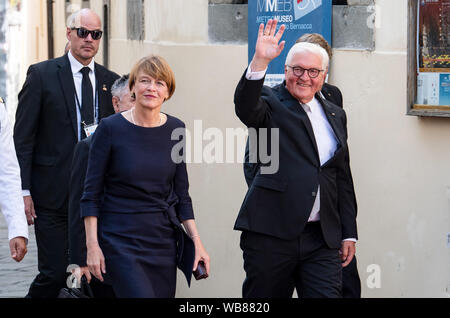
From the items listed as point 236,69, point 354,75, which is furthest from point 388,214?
point 236,69

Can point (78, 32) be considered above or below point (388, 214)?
above

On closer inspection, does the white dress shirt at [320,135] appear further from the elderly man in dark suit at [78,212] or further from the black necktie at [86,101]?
the black necktie at [86,101]

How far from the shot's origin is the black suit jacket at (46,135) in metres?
7.10

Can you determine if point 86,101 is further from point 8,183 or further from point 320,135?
point 320,135

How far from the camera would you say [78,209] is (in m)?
5.84

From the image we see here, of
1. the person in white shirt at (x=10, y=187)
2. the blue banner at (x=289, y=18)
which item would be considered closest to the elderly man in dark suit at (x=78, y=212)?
the person in white shirt at (x=10, y=187)

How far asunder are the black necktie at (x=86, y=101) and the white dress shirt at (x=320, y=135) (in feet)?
6.16

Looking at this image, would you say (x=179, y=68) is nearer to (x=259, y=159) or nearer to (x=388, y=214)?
(x=388, y=214)

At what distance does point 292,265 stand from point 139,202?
0.89 metres

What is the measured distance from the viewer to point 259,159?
5715 millimetres

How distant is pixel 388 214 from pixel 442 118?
804mm

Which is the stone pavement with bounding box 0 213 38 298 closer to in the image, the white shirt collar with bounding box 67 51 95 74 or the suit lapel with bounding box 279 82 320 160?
the white shirt collar with bounding box 67 51 95 74

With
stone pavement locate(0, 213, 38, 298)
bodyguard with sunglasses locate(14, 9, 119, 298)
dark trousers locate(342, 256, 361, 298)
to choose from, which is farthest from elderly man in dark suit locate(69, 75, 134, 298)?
stone pavement locate(0, 213, 38, 298)

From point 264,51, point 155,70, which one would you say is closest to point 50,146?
point 155,70
